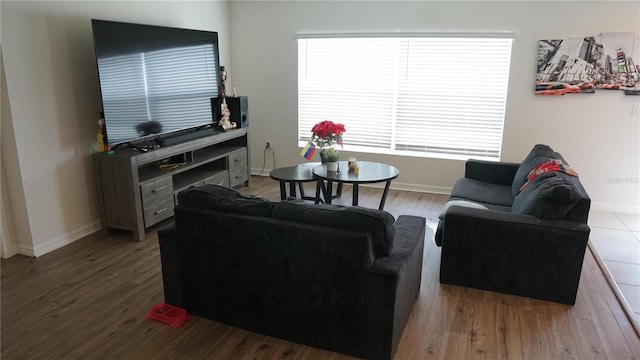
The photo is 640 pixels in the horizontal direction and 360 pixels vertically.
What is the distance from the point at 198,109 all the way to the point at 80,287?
2.43m

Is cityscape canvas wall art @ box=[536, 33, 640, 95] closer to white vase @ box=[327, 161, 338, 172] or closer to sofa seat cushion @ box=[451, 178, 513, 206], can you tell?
sofa seat cushion @ box=[451, 178, 513, 206]

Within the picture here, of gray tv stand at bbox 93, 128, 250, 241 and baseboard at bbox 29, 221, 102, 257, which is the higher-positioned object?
gray tv stand at bbox 93, 128, 250, 241

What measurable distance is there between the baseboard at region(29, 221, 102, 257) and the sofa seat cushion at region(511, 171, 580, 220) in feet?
11.9

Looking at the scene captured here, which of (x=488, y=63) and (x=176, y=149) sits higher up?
(x=488, y=63)

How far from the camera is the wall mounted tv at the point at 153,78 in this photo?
380cm

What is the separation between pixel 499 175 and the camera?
4.51 m

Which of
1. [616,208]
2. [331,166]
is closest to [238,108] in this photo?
[331,166]

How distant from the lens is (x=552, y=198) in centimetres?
292

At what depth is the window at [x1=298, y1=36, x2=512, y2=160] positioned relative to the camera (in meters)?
5.22

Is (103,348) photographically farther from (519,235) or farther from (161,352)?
(519,235)

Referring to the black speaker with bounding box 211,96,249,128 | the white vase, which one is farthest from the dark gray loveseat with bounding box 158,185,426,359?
the black speaker with bounding box 211,96,249,128

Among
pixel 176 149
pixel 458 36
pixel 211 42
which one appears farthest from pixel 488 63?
pixel 176 149

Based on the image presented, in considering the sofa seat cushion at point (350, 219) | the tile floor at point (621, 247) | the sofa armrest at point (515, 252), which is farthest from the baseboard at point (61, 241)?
the tile floor at point (621, 247)

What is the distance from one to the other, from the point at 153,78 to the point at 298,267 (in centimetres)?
280
